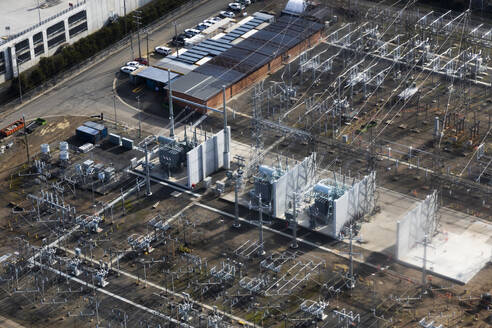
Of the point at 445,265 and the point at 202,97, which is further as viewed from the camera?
the point at 202,97

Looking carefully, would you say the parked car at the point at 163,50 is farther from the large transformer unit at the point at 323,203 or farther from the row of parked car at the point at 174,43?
the large transformer unit at the point at 323,203

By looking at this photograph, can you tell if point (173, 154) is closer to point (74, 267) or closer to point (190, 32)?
point (74, 267)

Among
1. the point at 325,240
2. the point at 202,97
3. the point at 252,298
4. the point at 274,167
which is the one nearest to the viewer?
the point at 252,298

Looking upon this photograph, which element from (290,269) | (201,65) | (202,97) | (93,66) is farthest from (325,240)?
(93,66)

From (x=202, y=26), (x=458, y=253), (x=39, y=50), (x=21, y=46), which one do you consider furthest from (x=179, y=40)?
(x=458, y=253)

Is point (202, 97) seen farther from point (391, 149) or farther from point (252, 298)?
point (252, 298)

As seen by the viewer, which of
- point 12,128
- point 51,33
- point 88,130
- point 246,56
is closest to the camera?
point 88,130
